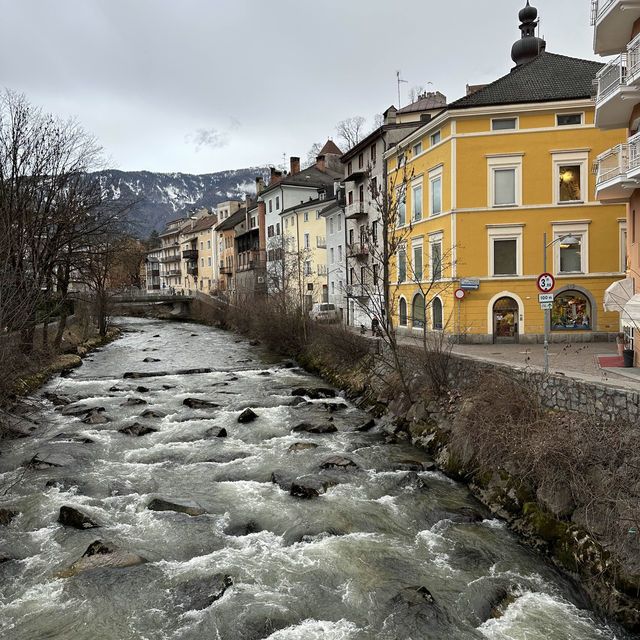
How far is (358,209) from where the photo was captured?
4141 centimetres

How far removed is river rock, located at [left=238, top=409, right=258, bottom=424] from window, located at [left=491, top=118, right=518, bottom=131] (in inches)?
678

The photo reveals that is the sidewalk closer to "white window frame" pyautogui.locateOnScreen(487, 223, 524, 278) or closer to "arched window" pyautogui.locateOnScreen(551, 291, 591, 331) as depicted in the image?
"arched window" pyautogui.locateOnScreen(551, 291, 591, 331)

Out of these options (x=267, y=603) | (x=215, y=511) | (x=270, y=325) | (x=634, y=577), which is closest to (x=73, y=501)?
(x=215, y=511)

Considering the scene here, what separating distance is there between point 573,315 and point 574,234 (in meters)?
3.75

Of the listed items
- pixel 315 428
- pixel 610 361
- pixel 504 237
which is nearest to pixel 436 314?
pixel 504 237

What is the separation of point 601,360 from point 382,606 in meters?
13.2

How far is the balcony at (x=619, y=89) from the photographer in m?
14.9

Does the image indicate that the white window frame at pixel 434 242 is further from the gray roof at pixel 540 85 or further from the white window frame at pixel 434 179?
the gray roof at pixel 540 85

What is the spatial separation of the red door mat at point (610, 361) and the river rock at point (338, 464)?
841 cm

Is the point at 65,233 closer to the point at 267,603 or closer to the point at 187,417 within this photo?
the point at 187,417

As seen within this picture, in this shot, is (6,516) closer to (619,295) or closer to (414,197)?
(619,295)

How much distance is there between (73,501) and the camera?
1145 centimetres

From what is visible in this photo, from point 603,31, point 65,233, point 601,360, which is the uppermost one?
point 603,31

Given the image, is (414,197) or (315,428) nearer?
(315,428)
